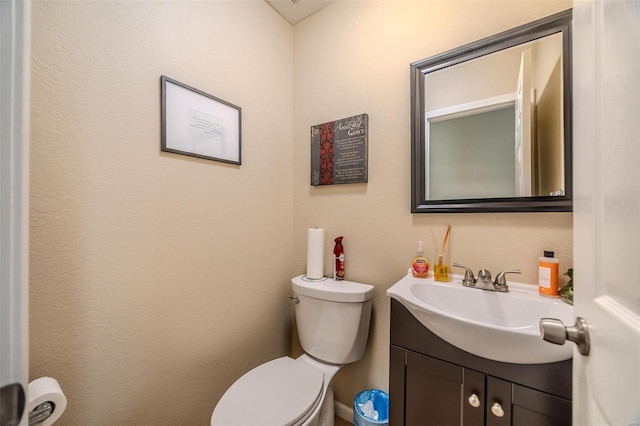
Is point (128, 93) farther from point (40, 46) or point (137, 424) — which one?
point (137, 424)

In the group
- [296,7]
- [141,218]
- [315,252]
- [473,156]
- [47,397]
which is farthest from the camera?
[296,7]

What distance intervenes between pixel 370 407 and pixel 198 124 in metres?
1.59

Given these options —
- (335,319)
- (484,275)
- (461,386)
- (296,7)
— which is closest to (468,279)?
(484,275)

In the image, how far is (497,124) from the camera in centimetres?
103

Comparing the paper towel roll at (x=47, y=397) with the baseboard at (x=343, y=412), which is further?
the baseboard at (x=343, y=412)

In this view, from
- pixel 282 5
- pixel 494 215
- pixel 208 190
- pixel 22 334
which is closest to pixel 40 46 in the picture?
pixel 208 190

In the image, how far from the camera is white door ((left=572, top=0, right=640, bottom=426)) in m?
0.30

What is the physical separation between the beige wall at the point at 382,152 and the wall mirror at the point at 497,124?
0.18 ft

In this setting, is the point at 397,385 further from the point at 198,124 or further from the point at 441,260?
the point at 198,124

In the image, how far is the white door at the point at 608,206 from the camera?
302mm

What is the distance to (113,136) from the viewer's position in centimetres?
87

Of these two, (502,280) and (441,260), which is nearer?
(502,280)

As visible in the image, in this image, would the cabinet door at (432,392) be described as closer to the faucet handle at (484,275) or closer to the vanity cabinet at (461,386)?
the vanity cabinet at (461,386)

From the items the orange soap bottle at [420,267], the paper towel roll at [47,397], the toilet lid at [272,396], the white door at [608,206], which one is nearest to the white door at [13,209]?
the paper towel roll at [47,397]
